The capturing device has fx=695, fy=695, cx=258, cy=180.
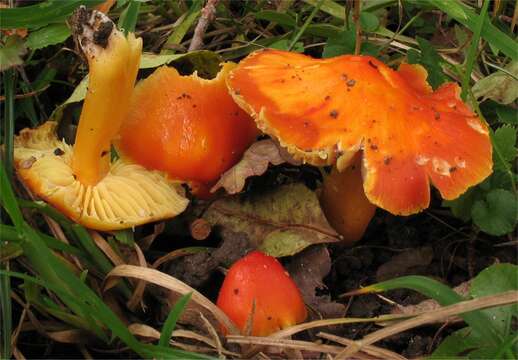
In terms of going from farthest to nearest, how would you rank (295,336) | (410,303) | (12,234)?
(410,303), (295,336), (12,234)

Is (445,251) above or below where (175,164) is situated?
below

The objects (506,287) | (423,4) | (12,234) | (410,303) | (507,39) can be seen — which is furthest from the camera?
(423,4)

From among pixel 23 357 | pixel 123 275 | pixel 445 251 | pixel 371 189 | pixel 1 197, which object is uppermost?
pixel 1 197

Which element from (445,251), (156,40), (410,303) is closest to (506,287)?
(410,303)

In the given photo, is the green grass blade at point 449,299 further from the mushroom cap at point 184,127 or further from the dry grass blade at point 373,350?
the mushroom cap at point 184,127

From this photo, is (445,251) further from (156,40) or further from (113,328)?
(156,40)

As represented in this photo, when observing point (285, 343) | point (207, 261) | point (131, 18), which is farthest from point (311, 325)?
point (131, 18)

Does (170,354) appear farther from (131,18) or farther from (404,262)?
(131,18)

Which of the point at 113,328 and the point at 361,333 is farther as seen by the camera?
the point at 361,333
